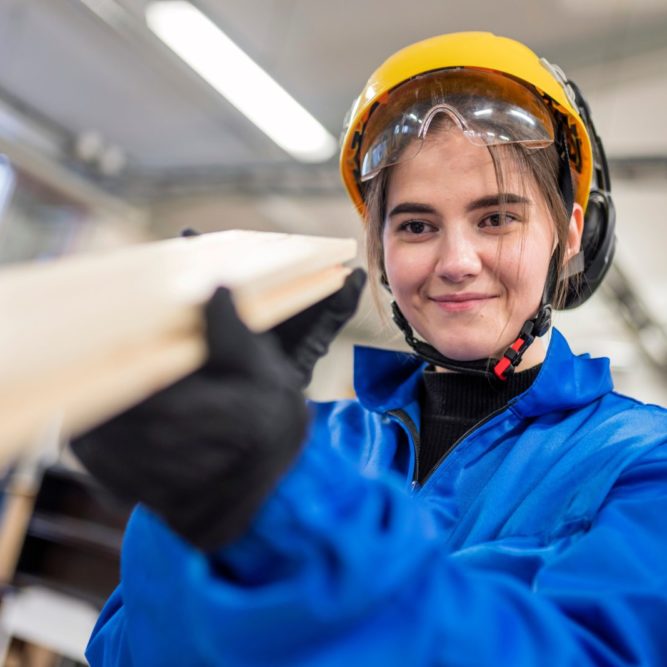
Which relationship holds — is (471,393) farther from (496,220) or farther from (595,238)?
(595,238)

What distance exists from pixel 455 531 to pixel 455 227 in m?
0.58

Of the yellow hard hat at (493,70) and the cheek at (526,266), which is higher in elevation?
the yellow hard hat at (493,70)

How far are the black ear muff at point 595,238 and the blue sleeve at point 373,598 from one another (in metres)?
1.04

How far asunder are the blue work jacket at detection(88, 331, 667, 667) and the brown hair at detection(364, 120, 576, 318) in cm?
25

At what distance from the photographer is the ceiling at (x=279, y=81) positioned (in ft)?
15.8

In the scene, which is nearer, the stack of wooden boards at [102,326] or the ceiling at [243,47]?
the stack of wooden boards at [102,326]

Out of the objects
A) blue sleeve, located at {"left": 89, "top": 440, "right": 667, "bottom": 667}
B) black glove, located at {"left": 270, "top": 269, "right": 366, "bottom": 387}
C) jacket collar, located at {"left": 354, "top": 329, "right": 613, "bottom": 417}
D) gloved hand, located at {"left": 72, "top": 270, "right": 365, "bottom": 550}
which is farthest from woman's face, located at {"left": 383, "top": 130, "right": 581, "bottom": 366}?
gloved hand, located at {"left": 72, "top": 270, "right": 365, "bottom": 550}

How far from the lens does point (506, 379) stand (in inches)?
52.1

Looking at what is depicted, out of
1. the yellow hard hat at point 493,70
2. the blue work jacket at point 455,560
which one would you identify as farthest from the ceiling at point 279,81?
the blue work jacket at point 455,560

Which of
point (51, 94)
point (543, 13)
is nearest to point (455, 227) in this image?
point (543, 13)

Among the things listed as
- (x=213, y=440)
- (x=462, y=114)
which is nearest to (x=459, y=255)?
(x=462, y=114)

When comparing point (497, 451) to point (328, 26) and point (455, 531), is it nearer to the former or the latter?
point (455, 531)

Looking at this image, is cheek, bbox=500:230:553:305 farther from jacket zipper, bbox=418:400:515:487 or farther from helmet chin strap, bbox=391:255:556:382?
jacket zipper, bbox=418:400:515:487

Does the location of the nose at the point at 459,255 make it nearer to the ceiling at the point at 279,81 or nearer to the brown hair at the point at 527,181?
the brown hair at the point at 527,181
